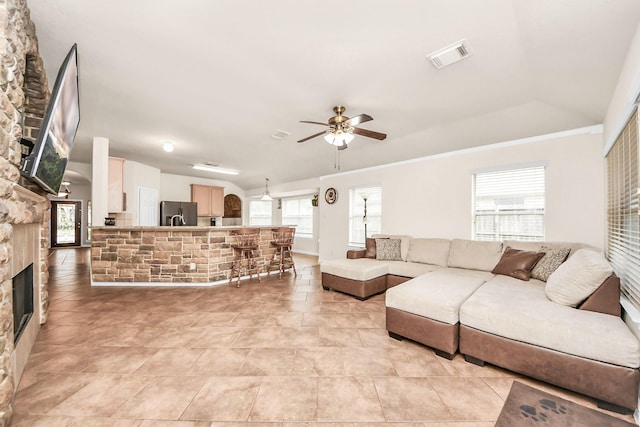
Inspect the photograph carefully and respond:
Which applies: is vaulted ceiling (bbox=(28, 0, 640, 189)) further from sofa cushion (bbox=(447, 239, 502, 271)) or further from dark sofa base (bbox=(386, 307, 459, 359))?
dark sofa base (bbox=(386, 307, 459, 359))

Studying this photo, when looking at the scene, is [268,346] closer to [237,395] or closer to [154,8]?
[237,395]

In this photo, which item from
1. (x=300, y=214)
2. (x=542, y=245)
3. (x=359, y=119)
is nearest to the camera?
(x=359, y=119)

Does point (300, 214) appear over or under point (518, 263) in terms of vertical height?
over

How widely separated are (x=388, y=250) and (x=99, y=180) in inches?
204

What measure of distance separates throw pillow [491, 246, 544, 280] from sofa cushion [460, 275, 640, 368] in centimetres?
80

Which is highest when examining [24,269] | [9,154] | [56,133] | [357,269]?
[56,133]

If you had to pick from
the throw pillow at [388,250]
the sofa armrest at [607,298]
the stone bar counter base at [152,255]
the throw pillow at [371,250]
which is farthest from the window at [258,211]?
the sofa armrest at [607,298]

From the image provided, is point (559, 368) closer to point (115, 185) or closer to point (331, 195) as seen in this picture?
point (331, 195)

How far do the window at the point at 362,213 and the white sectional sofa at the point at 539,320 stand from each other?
2.86 m

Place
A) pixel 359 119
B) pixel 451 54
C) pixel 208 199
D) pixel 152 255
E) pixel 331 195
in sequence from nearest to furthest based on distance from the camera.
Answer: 1. pixel 451 54
2. pixel 359 119
3. pixel 152 255
4. pixel 331 195
5. pixel 208 199

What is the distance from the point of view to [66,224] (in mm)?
10125

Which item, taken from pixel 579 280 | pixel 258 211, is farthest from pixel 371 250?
pixel 258 211

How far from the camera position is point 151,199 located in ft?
22.5

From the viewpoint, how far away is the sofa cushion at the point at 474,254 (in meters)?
3.66
